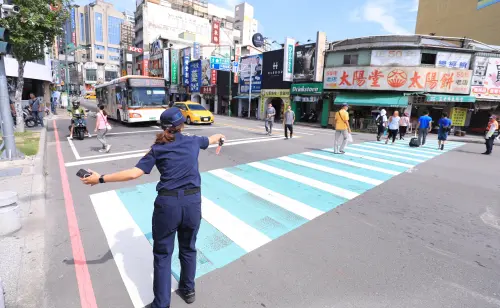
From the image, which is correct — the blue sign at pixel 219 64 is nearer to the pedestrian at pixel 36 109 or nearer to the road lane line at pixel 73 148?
the pedestrian at pixel 36 109

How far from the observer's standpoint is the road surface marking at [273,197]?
203 inches

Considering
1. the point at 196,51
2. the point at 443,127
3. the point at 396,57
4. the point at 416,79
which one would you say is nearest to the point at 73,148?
the point at 443,127

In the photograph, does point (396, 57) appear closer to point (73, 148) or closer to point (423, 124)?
point (423, 124)

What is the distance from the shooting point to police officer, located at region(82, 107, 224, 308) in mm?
2502

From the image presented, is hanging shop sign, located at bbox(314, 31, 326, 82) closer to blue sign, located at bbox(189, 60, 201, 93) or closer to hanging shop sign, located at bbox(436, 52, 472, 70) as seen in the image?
hanging shop sign, located at bbox(436, 52, 472, 70)

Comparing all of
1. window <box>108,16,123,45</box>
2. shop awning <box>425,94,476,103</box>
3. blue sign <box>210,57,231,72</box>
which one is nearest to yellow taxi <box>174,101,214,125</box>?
shop awning <box>425,94,476,103</box>

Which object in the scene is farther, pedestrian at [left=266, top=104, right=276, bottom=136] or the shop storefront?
the shop storefront

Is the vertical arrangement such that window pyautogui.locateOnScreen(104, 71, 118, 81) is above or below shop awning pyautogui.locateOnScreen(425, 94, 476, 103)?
above

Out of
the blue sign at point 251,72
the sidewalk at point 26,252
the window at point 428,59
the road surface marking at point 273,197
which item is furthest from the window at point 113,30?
the road surface marking at point 273,197

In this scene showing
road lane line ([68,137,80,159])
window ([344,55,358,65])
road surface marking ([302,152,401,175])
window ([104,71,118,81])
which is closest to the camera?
road surface marking ([302,152,401,175])

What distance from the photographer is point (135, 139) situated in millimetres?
13023

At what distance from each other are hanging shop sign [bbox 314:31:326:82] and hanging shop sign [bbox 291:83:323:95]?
26.0 inches

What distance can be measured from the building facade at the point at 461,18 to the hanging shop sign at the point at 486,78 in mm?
12313

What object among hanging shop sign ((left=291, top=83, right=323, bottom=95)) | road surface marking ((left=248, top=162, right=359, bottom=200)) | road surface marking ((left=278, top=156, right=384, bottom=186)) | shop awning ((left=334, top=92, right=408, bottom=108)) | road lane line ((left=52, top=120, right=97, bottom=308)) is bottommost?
road lane line ((left=52, top=120, right=97, bottom=308))
